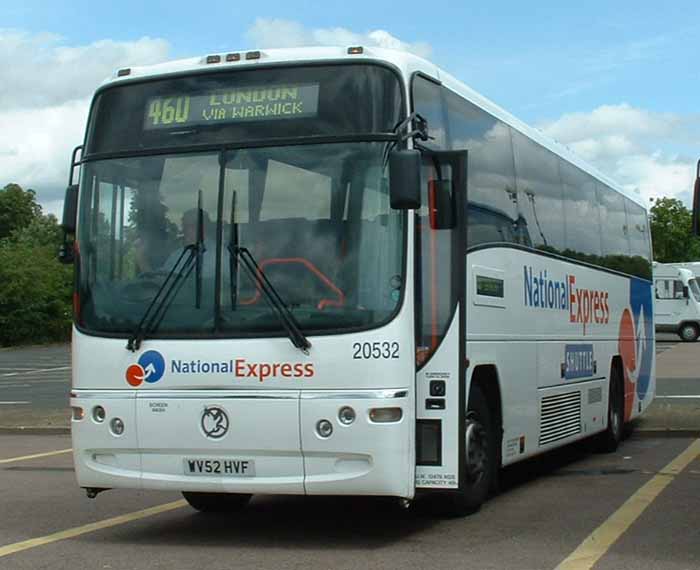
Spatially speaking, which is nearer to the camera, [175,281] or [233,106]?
[175,281]

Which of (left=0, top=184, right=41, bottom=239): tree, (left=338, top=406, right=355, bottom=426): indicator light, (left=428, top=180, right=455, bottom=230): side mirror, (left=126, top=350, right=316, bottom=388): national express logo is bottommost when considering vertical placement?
(left=338, top=406, right=355, bottom=426): indicator light

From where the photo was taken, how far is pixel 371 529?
9945 millimetres

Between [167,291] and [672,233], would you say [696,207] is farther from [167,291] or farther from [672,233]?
[672,233]

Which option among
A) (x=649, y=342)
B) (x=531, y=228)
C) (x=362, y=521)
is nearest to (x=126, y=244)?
A: (x=362, y=521)

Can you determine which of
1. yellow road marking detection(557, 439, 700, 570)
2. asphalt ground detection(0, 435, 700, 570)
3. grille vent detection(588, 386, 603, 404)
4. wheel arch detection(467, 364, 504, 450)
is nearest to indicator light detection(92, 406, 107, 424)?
asphalt ground detection(0, 435, 700, 570)

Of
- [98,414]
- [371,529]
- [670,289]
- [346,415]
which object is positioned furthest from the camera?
[670,289]

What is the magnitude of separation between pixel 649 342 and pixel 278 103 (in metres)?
10.9

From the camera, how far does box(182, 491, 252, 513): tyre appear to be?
1096 cm

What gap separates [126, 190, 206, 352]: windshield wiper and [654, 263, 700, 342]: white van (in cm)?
4623

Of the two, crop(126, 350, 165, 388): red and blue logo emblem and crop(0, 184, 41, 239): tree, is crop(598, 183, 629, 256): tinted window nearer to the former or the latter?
crop(126, 350, 165, 388): red and blue logo emblem

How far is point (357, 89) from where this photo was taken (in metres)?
9.16

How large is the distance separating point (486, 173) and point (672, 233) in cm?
8633

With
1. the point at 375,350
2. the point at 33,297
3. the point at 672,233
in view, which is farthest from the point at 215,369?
the point at 672,233

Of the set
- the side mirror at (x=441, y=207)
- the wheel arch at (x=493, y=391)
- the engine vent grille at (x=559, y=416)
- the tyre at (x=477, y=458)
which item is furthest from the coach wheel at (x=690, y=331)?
the side mirror at (x=441, y=207)
